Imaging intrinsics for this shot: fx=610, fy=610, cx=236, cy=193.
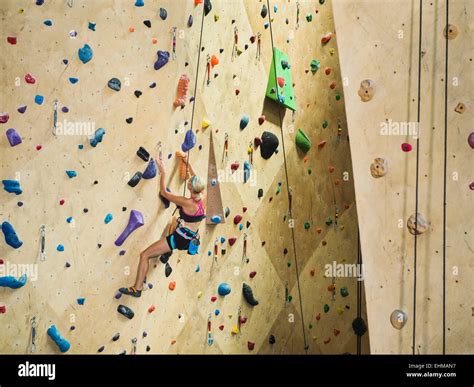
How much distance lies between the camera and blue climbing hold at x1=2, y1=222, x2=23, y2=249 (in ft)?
10.8

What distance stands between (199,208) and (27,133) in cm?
119

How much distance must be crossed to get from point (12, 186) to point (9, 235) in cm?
26

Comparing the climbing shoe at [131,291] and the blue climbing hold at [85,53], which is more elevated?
the blue climbing hold at [85,53]

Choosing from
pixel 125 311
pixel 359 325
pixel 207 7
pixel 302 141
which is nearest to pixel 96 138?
pixel 125 311

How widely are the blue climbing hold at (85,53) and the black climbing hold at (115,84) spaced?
18 centimetres

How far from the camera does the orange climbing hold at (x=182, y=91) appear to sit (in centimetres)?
392

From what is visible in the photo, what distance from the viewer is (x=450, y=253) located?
516 cm

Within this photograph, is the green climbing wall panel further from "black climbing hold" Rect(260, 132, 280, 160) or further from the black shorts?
the black shorts

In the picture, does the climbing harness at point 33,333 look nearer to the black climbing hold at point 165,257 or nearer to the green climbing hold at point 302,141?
the black climbing hold at point 165,257

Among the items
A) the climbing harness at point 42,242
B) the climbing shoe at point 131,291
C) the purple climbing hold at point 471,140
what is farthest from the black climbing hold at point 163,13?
the purple climbing hold at point 471,140

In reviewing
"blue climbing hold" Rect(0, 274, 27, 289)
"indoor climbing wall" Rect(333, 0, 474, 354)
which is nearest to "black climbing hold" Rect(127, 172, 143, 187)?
"blue climbing hold" Rect(0, 274, 27, 289)

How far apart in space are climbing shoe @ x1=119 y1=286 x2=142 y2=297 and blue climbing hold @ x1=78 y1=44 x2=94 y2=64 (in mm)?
1367
